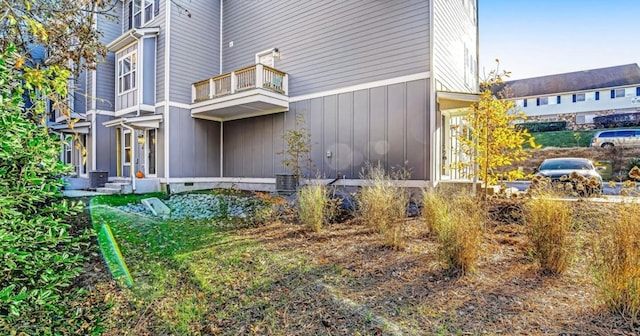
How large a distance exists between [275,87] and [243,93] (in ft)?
3.83

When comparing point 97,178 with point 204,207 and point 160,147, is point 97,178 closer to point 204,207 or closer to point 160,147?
point 160,147

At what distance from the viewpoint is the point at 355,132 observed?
10070 millimetres

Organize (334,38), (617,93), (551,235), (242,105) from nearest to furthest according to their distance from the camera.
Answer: (551,235)
(334,38)
(242,105)
(617,93)

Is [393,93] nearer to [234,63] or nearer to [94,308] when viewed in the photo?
[234,63]

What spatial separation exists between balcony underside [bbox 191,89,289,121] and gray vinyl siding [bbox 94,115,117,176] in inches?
191

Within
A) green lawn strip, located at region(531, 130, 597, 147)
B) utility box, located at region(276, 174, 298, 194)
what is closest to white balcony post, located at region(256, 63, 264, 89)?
utility box, located at region(276, 174, 298, 194)

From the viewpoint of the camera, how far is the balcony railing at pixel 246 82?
10659 mm

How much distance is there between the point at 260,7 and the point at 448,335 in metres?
12.7

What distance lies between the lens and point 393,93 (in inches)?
369

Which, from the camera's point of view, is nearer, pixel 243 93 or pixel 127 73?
pixel 243 93

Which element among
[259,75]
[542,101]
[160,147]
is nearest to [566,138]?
[542,101]

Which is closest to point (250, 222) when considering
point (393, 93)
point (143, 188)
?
point (393, 93)

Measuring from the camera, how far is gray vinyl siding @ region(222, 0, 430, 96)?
9156 mm

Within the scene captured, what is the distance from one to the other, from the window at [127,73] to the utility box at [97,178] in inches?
134
